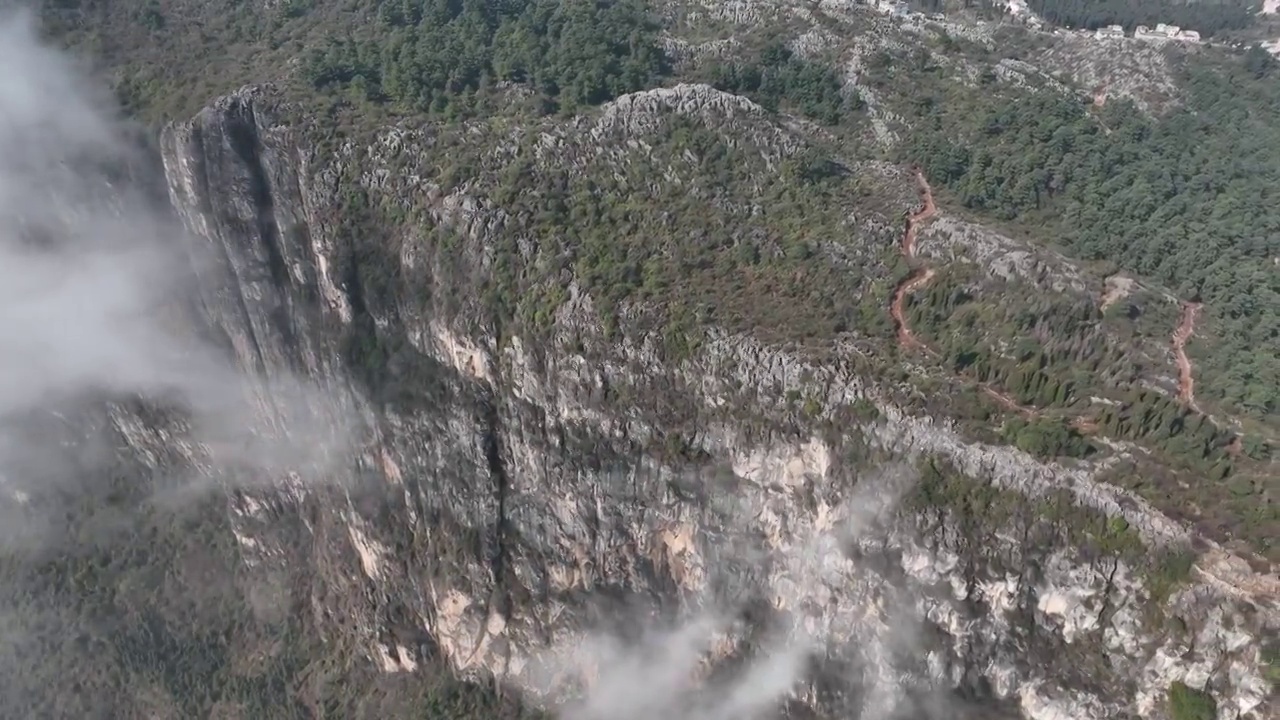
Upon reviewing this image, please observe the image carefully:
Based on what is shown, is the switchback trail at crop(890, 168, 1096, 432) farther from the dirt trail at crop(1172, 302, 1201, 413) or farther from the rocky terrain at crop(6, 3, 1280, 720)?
the dirt trail at crop(1172, 302, 1201, 413)

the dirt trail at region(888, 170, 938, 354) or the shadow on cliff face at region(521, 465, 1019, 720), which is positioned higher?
the dirt trail at region(888, 170, 938, 354)

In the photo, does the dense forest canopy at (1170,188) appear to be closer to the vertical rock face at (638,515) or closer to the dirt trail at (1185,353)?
the dirt trail at (1185,353)

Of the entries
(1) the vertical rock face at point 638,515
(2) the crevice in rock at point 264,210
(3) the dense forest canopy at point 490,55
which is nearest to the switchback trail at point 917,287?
(1) the vertical rock face at point 638,515

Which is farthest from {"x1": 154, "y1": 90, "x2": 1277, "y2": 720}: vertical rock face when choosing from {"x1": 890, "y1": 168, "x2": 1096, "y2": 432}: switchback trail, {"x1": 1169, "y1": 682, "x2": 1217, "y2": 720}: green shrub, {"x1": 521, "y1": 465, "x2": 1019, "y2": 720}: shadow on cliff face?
{"x1": 890, "y1": 168, "x2": 1096, "y2": 432}: switchback trail

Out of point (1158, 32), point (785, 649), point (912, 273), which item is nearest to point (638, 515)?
point (785, 649)

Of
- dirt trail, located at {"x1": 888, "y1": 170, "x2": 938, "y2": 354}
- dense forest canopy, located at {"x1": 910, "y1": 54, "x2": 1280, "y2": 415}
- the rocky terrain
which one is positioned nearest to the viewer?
the rocky terrain

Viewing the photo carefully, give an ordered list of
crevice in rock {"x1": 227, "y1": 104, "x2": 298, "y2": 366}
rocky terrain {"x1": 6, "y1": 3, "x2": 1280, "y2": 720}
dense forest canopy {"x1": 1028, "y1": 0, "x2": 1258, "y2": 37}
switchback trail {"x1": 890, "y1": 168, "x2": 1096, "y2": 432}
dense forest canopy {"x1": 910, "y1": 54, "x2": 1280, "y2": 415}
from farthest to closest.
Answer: dense forest canopy {"x1": 1028, "y1": 0, "x2": 1258, "y2": 37}
crevice in rock {"x1": 227, "y1": 104, "x2": 298, "y2": 366}
dense forest canopy {"x1": 910, "y1": 54, "x2": 1280, "y2": 415}
switchback trail {"x1": 890, "y1": 168, "x2": 1096, "y2": 432}
rocky terrain {"x1": 6, "y1": 3, "x2": 1280, "y2": 720}
